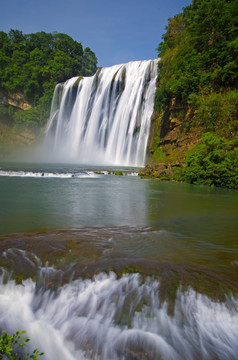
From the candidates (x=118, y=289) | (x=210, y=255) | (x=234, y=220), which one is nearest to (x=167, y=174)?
(x=234, y=220)

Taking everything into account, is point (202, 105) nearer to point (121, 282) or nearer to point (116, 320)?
point (121, 282)

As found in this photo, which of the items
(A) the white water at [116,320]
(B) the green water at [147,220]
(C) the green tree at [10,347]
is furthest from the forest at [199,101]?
(C) the green tree at [10,347]

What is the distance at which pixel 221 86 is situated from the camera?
55.3ft

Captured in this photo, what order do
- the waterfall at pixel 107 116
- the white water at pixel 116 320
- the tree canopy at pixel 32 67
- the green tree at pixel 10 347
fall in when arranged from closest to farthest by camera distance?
the green tree at pixel 10 347
the white water at pixel 116 320
the waterfall at pixel 107 116
the tree canopy at pixel 32 67

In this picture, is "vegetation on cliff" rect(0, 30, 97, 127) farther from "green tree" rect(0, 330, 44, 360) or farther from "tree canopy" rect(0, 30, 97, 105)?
"green tree" rect(0, 330, 44, 360)

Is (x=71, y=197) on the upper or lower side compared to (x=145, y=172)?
lower

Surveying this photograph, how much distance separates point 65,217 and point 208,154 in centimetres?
846

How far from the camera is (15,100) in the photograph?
150 ft

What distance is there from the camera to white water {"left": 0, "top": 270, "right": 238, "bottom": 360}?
7.05 ft

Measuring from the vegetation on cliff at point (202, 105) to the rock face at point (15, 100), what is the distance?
31296 millimetres

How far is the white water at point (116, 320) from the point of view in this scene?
2148mm

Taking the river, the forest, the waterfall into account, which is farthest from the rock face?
the river

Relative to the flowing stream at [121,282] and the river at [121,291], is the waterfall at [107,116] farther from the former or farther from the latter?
the river at [121,291]

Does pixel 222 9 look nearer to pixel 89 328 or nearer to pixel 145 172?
pixel 145 172
